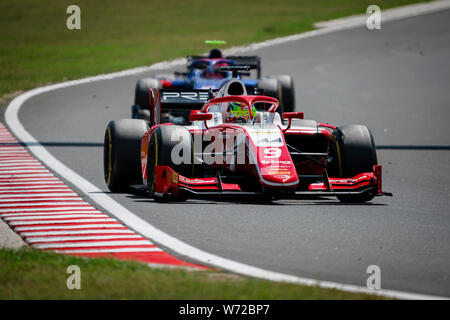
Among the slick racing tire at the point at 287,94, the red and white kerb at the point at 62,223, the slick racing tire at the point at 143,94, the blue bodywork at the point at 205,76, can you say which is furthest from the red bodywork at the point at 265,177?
the slick racing tire at the point at 287,94

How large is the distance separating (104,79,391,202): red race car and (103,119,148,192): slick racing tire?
14mm

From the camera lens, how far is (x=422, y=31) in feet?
131

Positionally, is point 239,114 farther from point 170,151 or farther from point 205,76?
point 205,76

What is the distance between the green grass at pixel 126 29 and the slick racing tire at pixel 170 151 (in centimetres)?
1670

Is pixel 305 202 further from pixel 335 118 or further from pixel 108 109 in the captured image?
pixel 108 109

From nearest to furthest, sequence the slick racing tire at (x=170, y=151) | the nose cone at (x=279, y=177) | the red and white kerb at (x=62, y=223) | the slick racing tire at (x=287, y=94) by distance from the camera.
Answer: the red and white kerb at (x=62, y=223) → the nose cone at (x=279, y=177) → the slick racing tire at (x=170, y=151) → the slick racing tire at (x=287, y=94)

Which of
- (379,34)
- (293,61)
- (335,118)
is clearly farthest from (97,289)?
(379,34)

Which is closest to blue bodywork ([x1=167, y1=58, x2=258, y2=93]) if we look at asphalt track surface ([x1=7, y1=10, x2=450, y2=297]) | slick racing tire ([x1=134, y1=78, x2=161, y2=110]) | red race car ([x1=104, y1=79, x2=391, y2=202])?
slick racing tire ([x1=134, y1=78, x2=161, y2=110])

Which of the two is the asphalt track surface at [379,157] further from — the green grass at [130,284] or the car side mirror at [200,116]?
the car side mirror at [200,116]

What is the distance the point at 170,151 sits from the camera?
11375mm

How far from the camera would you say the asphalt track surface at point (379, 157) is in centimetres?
816

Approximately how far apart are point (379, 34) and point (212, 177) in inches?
1169

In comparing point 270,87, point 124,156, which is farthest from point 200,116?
point 270,87

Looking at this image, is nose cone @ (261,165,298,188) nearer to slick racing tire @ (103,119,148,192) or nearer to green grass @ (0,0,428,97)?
slick racing tire @ (103,119,148,192)
